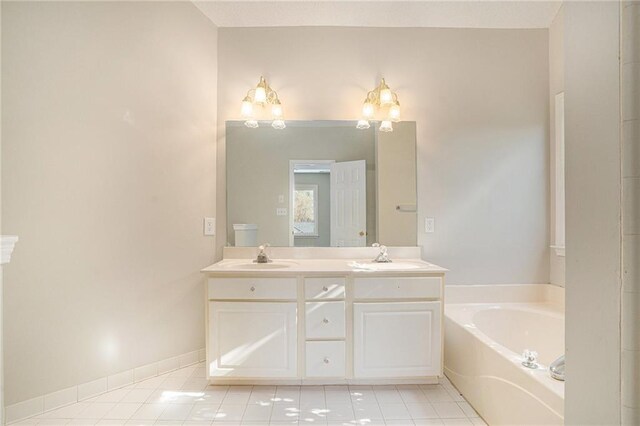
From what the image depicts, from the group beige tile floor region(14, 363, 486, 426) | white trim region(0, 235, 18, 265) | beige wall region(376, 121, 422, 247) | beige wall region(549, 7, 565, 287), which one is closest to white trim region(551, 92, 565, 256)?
beige wall region(549, 7, 565, 287)

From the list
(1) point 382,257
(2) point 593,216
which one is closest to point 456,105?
(1) point 382,257

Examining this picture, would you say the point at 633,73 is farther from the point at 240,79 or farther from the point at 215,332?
the point at 240,79

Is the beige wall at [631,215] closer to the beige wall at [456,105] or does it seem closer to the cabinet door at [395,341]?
the cabinet door at [395,341]

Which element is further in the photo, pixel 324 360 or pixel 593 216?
pixel 324 360

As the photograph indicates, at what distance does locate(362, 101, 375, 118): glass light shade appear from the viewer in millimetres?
2529

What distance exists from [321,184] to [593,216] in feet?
6.60

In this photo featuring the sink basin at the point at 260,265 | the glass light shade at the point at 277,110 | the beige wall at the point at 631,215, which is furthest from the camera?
the glass light shade at the point at 277,110

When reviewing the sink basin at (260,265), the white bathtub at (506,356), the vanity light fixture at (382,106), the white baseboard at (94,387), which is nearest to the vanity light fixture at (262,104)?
the vanity light fixture at (382,106)

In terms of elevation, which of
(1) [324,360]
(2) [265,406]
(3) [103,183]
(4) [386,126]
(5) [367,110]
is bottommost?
(2) [265,406]

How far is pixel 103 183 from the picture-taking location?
2082 millimetres

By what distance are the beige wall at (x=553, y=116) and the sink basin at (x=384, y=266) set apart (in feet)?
3.76

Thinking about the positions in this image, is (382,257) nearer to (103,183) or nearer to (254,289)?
(254,289)

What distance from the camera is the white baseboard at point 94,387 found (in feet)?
5.95

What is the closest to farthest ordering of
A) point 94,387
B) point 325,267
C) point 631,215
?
point 631,215, point 94,387, point 325,267
